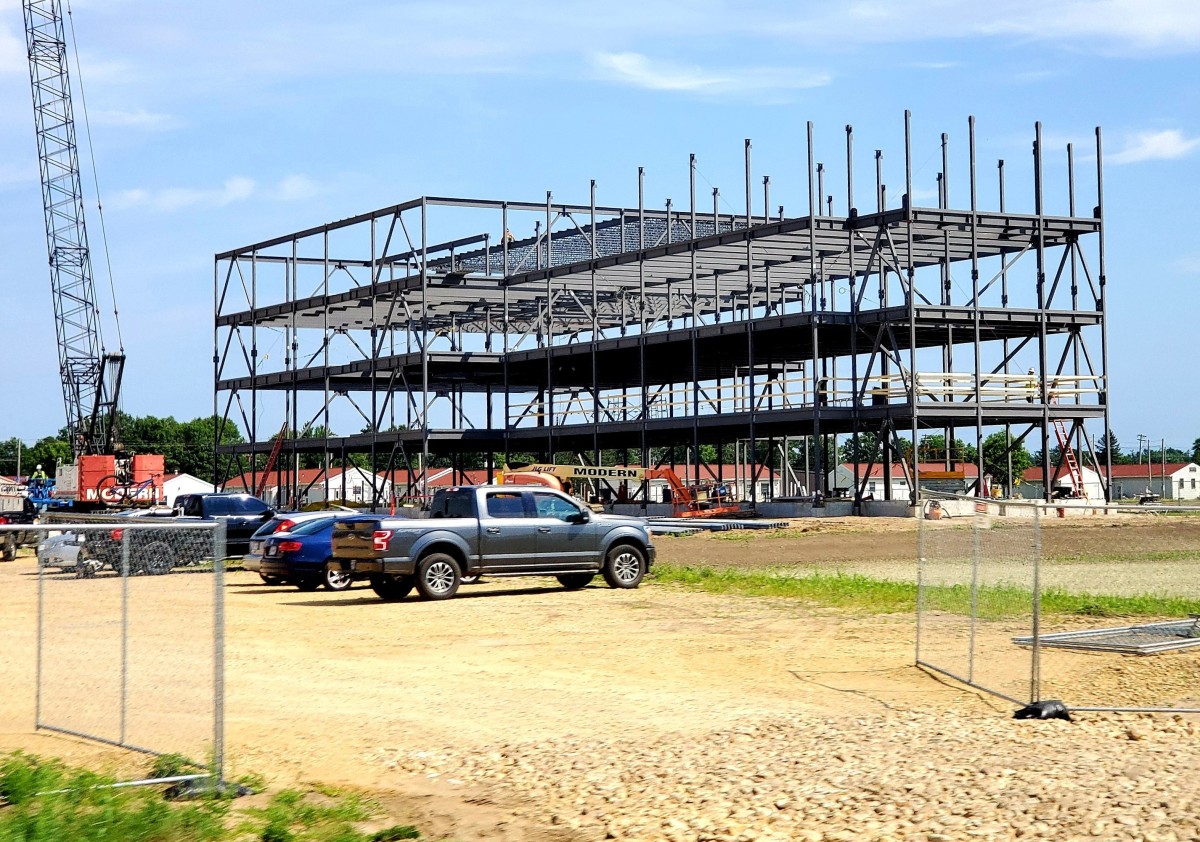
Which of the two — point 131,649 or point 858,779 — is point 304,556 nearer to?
point 131,649

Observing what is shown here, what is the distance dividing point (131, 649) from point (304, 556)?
15.0 meters

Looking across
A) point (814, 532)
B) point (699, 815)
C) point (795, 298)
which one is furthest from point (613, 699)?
point (795, 298)

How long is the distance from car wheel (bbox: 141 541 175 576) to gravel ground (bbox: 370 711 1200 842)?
2331mm

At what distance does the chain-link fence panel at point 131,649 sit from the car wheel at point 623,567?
524 inches

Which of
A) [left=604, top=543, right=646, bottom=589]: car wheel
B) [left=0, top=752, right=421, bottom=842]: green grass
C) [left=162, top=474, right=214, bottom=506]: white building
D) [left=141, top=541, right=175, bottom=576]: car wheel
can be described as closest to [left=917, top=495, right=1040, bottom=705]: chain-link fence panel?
[left=0, top=752, right=421, bottom=842]: green grass

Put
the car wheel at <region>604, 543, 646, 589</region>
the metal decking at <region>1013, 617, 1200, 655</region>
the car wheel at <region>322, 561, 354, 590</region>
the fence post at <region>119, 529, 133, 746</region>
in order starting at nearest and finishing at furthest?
the fence post at <region>119, 529, 133, 746</region>, the metal decking at <region>1013, 617, 1200, 655</region>, the car wheel at <region>604, 543, 646, 589</region>, the car wheel at <region>322, 561, 354, 590</region>

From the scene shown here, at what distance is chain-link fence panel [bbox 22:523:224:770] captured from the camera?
1094 cm

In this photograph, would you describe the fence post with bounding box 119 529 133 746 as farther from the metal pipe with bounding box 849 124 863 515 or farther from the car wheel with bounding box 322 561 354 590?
the metal pipe with bounding box 849 124 863 515

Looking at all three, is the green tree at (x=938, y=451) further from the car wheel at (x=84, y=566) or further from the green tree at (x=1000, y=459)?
the car wheel at (x=84, y=566)

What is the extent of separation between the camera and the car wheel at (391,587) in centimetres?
2372

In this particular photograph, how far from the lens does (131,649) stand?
11.3 m

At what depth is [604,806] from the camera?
29.9 feet

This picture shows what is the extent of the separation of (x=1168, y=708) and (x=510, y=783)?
551 cm

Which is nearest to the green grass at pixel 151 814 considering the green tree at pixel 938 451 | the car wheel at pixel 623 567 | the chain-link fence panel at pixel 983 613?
the chain-link fence panel at pixel 983 613
